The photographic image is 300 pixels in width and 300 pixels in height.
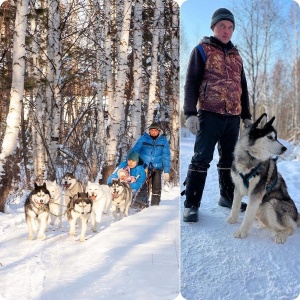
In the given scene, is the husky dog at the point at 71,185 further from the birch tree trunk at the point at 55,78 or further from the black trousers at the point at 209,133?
the black trousers at the point at 209,133

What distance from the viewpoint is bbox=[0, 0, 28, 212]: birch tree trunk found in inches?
62.1

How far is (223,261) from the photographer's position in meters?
1.05

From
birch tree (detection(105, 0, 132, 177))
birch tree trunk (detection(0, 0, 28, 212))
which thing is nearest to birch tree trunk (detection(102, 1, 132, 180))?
birch tree (detection(105, 0, 132, 177))

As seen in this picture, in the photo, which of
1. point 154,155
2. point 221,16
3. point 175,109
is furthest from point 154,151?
point 221,16

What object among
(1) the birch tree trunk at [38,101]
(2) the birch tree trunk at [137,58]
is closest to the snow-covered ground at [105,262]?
(1) the birch tree trunk at [38,101]

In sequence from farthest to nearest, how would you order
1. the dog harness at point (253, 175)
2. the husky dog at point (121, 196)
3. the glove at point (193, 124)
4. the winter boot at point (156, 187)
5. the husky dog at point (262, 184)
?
the husky dog at point (121, 196), the winter boot at point (156, 187), the dog harness at point (253, 175), the husky dog at point (262, 184), the glove at point (193, 124)

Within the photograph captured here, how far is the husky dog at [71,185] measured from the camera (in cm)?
156

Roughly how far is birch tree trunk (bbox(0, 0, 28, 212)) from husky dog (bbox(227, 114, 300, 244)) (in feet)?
3.45

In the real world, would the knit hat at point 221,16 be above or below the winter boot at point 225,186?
above

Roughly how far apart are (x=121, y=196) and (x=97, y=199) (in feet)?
0.41

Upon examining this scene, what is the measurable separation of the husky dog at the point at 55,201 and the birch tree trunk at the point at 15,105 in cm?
20

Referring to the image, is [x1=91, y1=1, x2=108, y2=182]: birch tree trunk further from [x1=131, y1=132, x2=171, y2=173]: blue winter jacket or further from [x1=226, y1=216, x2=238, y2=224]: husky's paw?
[x1=226, y1=216, x2=238, y2=224]: husky's paw

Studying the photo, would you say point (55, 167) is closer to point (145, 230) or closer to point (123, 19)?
point (145, 230)

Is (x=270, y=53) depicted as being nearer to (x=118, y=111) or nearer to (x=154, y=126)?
(x=154, y=126)
